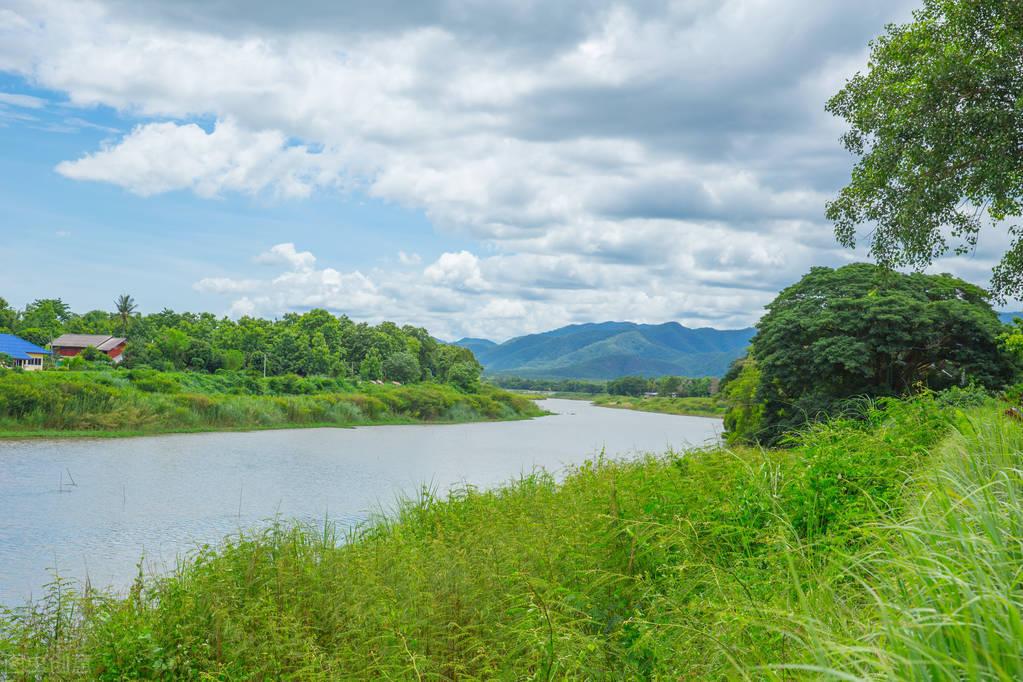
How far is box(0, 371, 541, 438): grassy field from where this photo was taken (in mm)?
25781

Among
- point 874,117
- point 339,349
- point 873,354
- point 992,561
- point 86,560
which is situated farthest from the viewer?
point 339,349

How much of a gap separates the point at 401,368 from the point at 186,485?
44274 millimetres

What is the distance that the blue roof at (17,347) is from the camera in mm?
47031

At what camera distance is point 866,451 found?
588 centimetres

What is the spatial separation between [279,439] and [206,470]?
1037 centimetres

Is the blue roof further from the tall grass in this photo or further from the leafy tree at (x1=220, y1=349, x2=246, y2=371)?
the tall grass

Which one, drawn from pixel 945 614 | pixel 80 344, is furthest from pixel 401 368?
pixel 945 614

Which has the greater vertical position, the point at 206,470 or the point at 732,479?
the point at 732,479

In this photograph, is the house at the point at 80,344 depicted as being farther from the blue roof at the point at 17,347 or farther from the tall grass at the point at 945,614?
the tall grass at the point at 945,614

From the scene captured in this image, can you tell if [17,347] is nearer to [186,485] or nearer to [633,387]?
[186,485]

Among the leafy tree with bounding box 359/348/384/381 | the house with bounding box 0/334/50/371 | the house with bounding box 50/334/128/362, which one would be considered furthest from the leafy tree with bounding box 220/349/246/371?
the house with bounding box 50/334/128/362

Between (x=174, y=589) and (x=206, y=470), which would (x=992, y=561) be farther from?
(x=206, y=470)

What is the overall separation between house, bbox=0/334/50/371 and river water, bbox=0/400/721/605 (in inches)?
1086

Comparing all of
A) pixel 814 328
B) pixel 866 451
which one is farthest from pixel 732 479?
pixel 814 328
